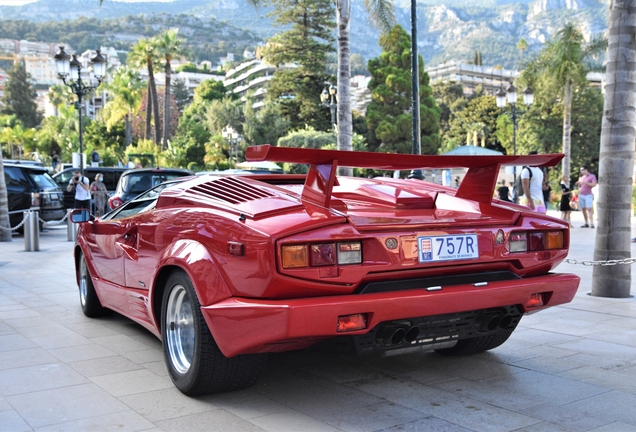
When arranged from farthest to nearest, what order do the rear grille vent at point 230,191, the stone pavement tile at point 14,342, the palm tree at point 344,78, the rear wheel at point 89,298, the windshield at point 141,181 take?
→ the palm tree at point 344,78 < the windshield at point 141,181 < the rear wheel at point 89,298 < the stone pavement tile at point 14,342 < the rear grille vent at point 230,191

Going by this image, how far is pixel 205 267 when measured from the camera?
3541 mm

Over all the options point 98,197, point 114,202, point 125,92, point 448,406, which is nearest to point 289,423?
point 448,406

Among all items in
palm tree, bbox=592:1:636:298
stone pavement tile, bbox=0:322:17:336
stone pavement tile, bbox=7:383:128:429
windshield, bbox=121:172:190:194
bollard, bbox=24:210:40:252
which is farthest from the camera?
windshield, bbox=121:172:190:194

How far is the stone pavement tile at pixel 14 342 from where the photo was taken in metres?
5.18

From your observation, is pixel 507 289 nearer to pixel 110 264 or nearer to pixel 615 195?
pixel 110 264

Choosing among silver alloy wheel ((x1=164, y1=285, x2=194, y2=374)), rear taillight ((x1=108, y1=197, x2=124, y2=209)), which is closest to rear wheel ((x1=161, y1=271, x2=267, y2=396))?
silver alloy wheel ((x1=164, y1=285, x2=194, y2=374))

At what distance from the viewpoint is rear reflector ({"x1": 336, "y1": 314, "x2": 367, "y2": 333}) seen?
3.26 meters

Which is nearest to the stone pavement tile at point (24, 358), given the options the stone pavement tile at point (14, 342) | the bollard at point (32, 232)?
the stone pavement tile at point (14, 342)

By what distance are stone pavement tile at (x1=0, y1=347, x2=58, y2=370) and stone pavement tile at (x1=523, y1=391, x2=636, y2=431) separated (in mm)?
3285

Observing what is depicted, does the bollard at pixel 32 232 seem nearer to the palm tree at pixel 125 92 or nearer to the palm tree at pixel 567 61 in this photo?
the palm tree at pixel 567 61

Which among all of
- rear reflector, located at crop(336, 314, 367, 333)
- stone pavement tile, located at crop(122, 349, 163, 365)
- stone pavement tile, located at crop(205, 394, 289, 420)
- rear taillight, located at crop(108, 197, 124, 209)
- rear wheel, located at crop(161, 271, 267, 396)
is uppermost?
rear taillight, located at crop(108, 197, 124, 209)

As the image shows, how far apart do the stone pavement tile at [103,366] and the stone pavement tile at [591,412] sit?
260 centimetres

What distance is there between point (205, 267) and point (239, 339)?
46 cm

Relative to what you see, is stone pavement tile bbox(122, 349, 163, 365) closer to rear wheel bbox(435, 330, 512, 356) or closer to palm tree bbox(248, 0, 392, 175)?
rear wheel bbox(435, 330, 512, 356)
